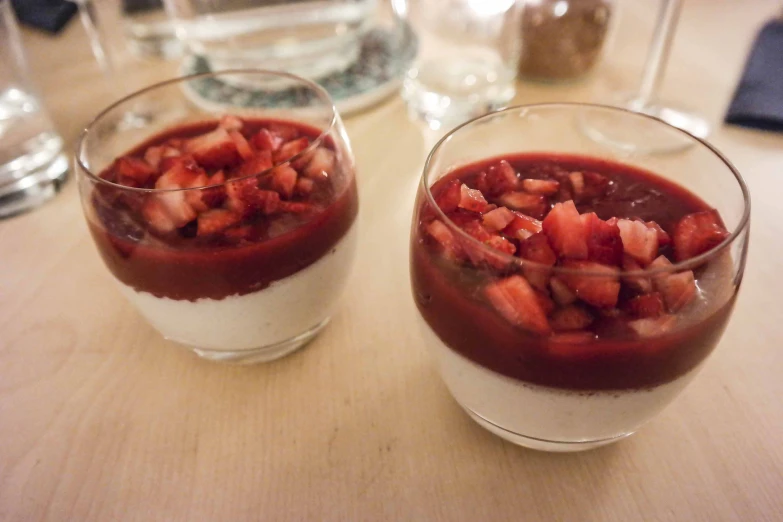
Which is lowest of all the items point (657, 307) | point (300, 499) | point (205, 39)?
point (300, 499)

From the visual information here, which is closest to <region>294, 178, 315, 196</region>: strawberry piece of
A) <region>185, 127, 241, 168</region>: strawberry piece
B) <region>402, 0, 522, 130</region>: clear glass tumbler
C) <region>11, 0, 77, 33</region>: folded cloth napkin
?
<region>185, 127, 241, 168</region>: strawberry piece

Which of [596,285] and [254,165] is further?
[254,165]

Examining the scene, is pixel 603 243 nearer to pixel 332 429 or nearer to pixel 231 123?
pixel 332 429

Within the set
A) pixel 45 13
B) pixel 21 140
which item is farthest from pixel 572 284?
pixel 45 13

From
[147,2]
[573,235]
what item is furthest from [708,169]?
[147,2]

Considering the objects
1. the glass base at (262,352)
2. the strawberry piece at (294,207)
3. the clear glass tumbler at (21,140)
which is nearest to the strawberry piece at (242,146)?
the strawberry piece at (294,207)

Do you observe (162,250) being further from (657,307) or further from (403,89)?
(403,89)

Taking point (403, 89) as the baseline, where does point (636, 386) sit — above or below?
above
